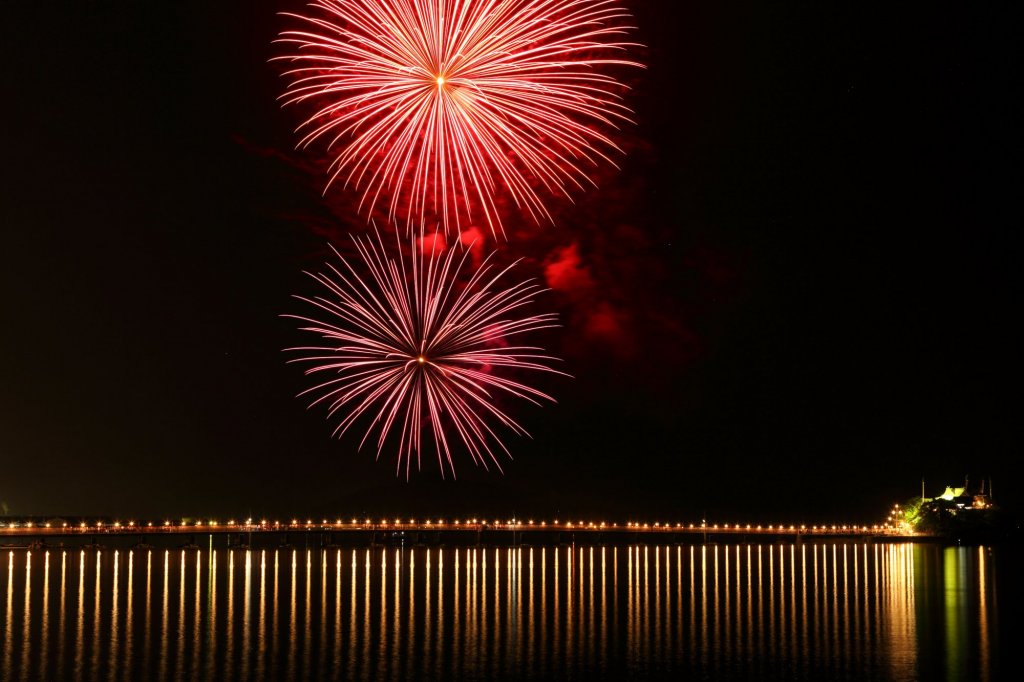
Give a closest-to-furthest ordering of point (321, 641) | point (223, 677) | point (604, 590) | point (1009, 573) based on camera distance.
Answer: point (223, 677), point (321, 641), point (604, 590), point (1009, 573)

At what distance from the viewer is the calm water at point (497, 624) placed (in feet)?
77.7

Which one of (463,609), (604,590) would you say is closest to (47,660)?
(463,609)

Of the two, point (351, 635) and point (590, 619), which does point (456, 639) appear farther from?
point (590, 619)

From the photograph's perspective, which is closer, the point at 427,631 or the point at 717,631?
the point at 427,631

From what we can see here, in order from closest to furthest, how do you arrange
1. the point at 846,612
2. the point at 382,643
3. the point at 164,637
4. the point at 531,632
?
the point at 382,643, the point at 164,637, the point at 531,632, the point at 846,612

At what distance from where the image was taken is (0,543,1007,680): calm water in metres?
23.7

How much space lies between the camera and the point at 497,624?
3128 cm

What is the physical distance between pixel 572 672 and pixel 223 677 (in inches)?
280

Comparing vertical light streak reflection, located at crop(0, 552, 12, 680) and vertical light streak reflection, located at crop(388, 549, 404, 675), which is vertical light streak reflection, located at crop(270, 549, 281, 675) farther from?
vertical light streak reflection, located at crop(0, 552, 12, 680)

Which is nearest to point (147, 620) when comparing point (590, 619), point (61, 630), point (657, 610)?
point (61, 630)

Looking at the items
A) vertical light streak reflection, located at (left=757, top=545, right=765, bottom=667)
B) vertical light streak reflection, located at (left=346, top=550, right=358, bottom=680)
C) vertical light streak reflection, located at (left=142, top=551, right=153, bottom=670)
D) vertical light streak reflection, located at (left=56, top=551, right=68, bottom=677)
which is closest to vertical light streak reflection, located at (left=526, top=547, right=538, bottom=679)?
vertical light streak reflection, located at (left=346, top=550, right=358, bottom=680)

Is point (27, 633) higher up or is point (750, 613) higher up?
point (27, 633)

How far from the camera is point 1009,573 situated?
57094 mm

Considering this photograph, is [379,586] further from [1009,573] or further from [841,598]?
[1009,573]
